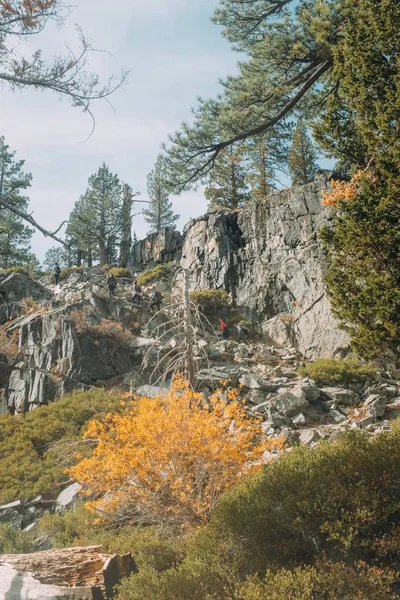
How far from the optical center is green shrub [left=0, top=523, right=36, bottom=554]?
8281mm

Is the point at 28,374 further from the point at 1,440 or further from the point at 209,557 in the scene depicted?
the point at 209,557

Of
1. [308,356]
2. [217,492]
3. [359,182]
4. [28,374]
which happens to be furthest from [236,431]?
[308,356]

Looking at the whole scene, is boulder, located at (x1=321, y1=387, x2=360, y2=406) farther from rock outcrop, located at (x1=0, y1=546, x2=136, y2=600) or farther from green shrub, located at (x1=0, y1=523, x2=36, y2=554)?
rock outcrop, located at (x1=0, y1=546, x2=136, y2=600)

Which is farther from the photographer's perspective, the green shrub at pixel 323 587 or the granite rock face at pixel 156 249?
the granite rock face at pixel 156 249

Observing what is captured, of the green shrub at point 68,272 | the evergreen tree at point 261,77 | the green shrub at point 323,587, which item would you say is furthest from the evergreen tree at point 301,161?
the green shrub at point 323,587

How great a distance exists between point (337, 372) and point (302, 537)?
13106mm

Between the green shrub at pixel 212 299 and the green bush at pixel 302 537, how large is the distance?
19677 mm

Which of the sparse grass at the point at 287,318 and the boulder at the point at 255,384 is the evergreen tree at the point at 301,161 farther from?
the boulder at the point at 255,384

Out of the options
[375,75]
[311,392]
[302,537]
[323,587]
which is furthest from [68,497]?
[375,75]

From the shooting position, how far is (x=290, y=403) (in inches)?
569

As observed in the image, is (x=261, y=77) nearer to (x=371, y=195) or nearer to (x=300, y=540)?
(x=371, y=195)

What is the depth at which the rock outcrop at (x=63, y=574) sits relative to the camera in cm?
501

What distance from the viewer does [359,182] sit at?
669cm

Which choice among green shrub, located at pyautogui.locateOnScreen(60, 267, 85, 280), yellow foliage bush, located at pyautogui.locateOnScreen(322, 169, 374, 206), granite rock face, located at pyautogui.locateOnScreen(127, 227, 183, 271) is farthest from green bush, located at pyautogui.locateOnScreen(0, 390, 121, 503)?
granite rock face, located at pyautogui.locateOnScreen(127, 227, 183, 271)
